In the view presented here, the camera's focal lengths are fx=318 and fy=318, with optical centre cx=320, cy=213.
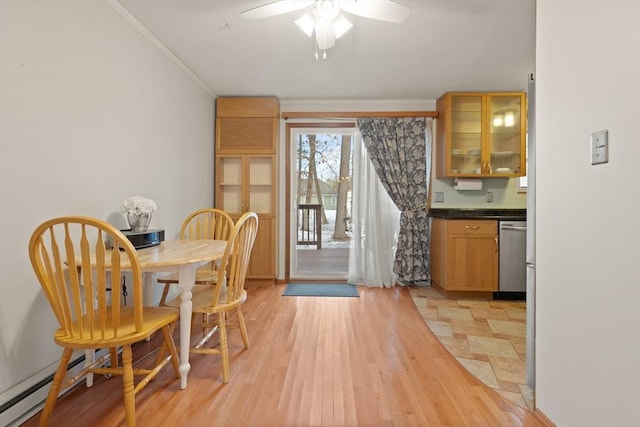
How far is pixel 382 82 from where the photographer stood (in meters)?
3.41

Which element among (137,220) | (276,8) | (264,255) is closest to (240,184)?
(264,255)

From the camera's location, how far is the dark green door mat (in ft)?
11.7

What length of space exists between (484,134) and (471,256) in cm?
144

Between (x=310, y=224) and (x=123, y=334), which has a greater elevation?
(x=310, y=224)

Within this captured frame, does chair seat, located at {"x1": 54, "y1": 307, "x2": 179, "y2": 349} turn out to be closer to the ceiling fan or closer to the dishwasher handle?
the ceiling fan

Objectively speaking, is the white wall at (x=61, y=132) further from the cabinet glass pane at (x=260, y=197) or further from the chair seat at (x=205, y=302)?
the cabinet glass pane at (x=260, y=197)

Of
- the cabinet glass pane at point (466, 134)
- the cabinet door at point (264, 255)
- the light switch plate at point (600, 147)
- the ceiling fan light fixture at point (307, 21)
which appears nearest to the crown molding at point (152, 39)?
the ceiling fan light fixture at point (307, 21)

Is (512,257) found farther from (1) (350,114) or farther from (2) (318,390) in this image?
(2) (318,390)

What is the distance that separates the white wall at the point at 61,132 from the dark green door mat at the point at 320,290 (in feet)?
5.38

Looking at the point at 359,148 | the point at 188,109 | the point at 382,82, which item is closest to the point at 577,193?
the point at 382,82

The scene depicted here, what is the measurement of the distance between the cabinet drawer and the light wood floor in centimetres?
135

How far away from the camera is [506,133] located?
12.2ft

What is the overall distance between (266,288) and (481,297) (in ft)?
8.03

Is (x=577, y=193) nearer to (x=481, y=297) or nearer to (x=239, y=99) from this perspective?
(x=481, y=297)
